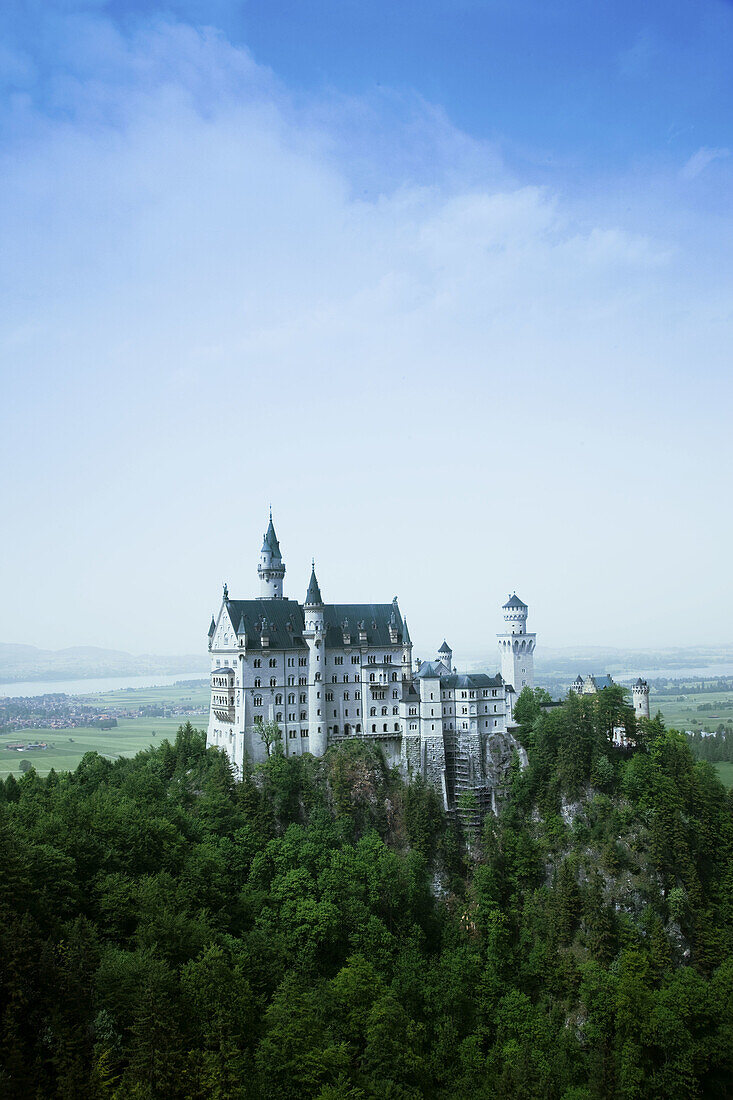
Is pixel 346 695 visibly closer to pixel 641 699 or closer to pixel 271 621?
pixel 271 621

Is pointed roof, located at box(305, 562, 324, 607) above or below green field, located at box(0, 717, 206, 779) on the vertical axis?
above

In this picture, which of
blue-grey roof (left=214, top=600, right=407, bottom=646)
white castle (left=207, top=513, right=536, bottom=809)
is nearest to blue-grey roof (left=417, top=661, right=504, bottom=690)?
white castle (left=207, top=513, right=536, bottom=809)

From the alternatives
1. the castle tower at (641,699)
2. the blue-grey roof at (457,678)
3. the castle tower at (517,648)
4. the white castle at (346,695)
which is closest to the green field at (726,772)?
the castle tower at (641,699)

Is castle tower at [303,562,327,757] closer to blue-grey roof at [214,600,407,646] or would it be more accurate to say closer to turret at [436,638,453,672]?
blue-grey roof at [214,600,407,646]

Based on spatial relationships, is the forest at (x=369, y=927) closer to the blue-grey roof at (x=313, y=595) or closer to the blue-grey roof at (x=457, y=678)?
the blue-grey roof at (x=457, y=678)

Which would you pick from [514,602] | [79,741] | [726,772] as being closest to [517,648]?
[514,602]

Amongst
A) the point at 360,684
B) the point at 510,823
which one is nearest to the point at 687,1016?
the point at 510,823
